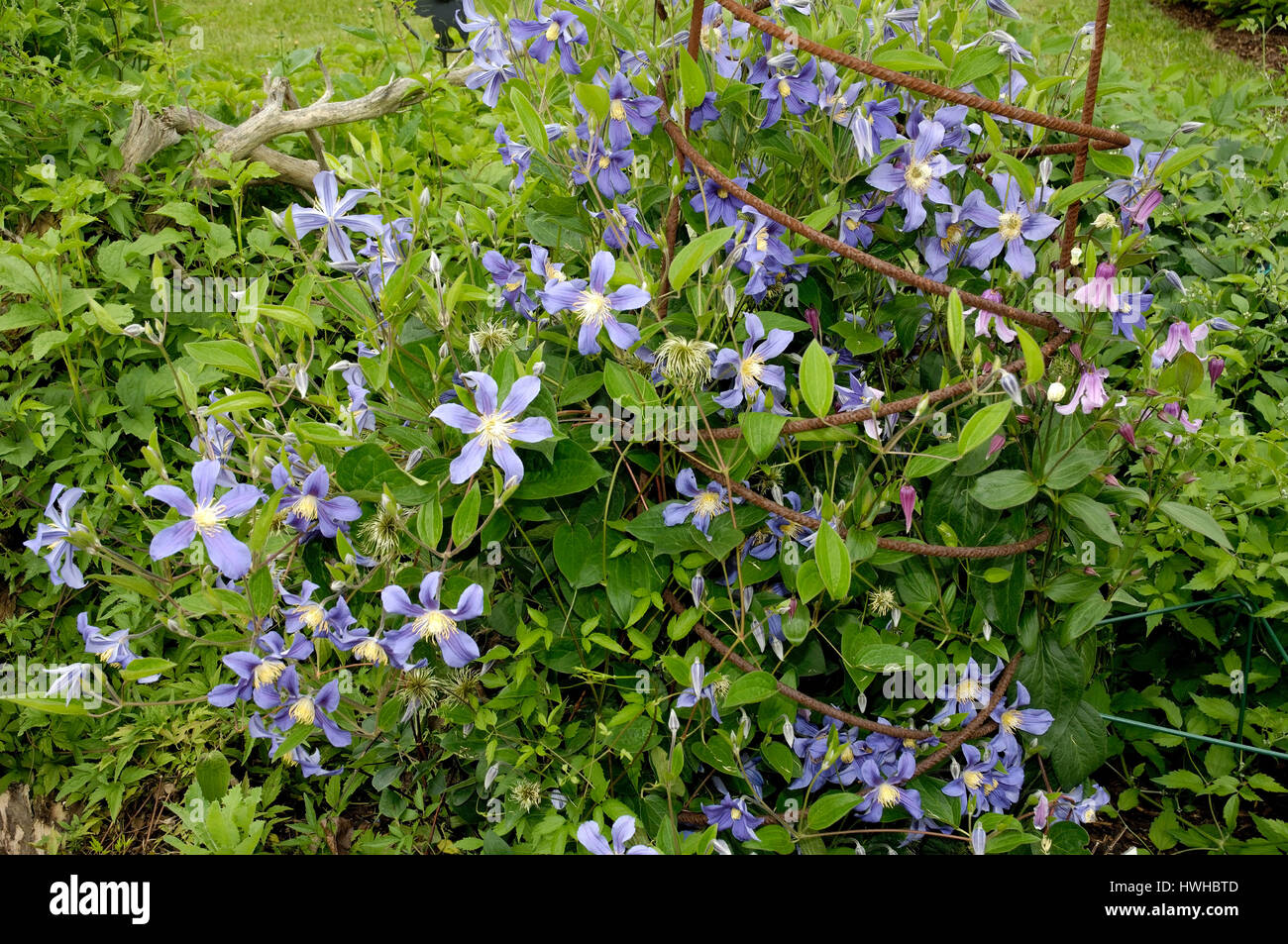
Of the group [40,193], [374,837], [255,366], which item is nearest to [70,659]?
[374,837]

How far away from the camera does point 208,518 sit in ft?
3.98

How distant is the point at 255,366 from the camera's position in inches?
54.1

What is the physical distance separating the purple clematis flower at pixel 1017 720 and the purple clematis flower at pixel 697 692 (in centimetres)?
44

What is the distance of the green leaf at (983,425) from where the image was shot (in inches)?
44.8

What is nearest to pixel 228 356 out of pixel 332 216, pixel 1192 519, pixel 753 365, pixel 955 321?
pixel 332 216

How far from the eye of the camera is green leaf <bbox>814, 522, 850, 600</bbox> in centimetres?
118

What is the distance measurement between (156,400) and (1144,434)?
2.17 m

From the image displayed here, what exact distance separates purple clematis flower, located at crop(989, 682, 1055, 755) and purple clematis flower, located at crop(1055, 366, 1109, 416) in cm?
45

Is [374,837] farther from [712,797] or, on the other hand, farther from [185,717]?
[712,797]

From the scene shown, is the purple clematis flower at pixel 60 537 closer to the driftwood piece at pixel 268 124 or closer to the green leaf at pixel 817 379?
the green leaf at pixel 817 379

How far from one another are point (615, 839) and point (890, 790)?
445 millimetres

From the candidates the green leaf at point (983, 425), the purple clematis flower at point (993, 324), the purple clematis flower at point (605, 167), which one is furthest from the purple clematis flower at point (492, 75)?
the green leaf at point (983, 425)

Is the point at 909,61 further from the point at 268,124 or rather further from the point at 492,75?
the point at 268,124
